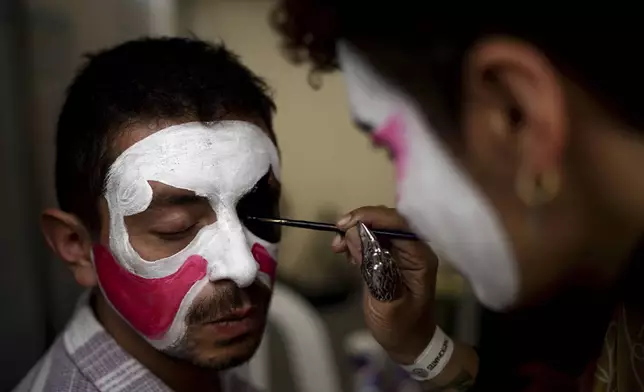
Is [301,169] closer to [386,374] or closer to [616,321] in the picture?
[386,374]

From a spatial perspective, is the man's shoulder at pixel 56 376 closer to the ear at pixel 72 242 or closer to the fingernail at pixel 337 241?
the ear at pixel 72 242

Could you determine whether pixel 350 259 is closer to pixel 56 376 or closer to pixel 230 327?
pixel 230 327

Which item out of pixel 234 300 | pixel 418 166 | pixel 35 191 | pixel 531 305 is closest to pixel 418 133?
pixel 418 166

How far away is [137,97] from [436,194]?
0.28 meters

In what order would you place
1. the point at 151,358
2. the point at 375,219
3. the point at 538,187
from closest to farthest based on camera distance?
the point at 538,187 < the point at 375,219 < the point at 151,358

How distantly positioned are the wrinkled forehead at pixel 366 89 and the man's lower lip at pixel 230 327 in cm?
22

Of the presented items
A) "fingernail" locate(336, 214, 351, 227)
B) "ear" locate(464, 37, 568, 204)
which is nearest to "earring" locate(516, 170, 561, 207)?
"ear" locate(464, 37, 568, 204)

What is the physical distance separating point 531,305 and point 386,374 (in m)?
0.24

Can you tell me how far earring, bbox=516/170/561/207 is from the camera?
1.22 feet

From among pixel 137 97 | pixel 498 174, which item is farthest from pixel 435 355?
pixel 137 97

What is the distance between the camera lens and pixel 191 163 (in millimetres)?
541

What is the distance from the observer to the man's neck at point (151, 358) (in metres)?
0.62

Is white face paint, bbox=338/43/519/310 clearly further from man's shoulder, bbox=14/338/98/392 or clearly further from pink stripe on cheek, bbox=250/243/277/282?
man's shoulder, bbox=14/338/98/392

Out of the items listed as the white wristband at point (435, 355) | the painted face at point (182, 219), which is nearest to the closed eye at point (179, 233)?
the painted face at point (182, 219)
